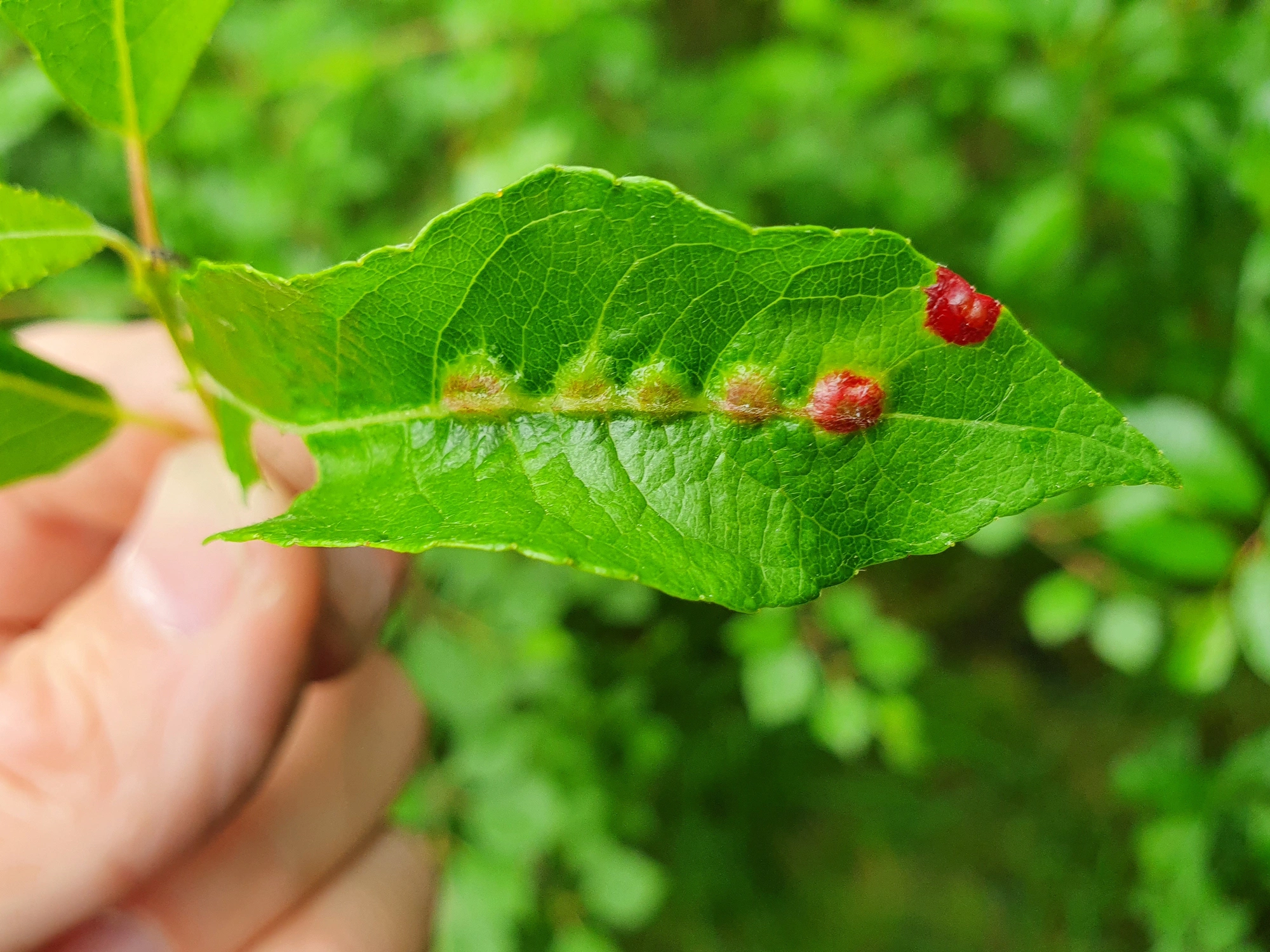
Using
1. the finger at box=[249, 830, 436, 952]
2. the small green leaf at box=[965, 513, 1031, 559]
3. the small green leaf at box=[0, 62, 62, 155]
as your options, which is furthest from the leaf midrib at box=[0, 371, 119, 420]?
the small green leaf at box=[965, 513, 1031, 559]

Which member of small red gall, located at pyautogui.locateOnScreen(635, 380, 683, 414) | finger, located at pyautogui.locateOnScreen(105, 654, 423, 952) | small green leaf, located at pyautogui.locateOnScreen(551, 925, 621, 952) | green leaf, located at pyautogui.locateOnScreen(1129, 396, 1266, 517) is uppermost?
small red gall, located at pyautogui.locateOnScreen(635, 380, 683, 414)

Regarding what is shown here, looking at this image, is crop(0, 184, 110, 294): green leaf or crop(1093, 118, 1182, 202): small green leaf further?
crop(1093, 118, 1182, 202): small green leaf

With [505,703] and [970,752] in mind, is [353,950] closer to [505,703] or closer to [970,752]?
[505,703]

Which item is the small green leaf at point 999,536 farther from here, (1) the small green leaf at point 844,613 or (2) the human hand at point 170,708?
(2) the human hand at point 170,708

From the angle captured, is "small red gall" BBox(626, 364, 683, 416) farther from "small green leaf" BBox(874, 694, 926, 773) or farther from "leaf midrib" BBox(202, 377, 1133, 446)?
"small green leaf" BBox(874, 694, 926, 773)

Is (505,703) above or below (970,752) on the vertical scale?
above

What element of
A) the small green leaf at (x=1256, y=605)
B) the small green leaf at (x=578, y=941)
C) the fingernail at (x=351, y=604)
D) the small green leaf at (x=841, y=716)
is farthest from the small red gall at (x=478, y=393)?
the small green leaf at (x=578, y=941)

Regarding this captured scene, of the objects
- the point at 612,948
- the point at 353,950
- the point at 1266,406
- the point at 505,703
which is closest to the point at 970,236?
the point at 1266,406
